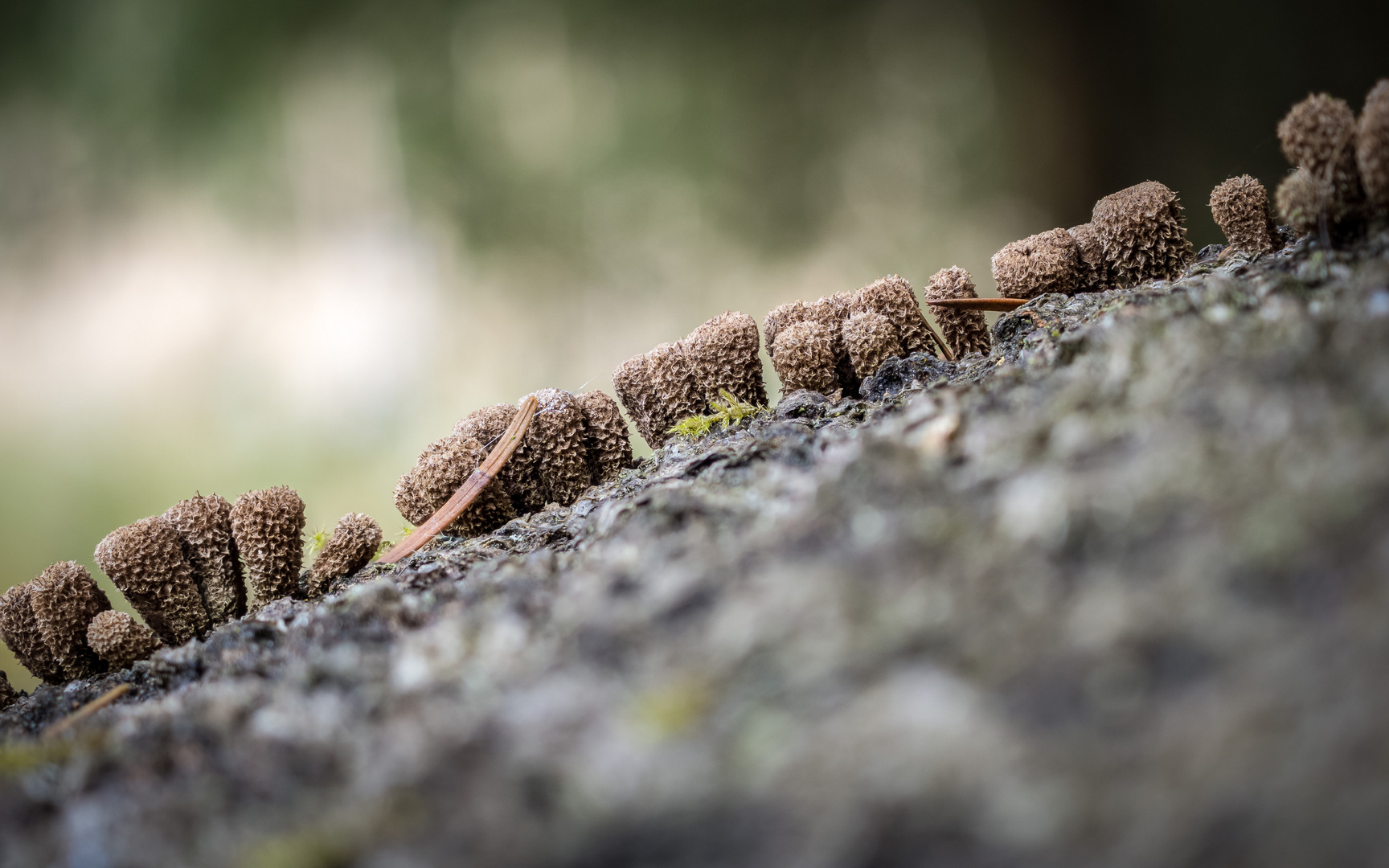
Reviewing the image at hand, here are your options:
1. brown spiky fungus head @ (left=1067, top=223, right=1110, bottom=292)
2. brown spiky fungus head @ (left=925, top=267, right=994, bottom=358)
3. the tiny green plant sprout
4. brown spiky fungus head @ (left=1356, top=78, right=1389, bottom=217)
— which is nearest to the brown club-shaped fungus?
the tiny green plant sprout

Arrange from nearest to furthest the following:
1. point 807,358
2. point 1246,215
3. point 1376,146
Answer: point 1376,146
point 1246,215
point 807,358

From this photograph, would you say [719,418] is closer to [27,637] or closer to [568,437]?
[568,437]

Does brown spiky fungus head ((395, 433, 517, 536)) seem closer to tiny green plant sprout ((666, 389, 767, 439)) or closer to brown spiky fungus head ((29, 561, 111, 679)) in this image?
tiny green plant sprout ((666, 389, 767, 439))

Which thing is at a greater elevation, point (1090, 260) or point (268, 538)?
point (1090, 260)

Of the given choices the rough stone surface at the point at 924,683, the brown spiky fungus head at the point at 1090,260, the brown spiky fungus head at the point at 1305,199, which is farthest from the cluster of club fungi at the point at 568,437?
the rough stone surface at the point at 924,683

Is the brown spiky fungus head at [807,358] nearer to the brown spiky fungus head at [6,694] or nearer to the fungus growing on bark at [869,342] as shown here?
the fungus growing on bark at [869,342]

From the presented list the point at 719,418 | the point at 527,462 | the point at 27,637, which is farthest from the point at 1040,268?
the point at 27,637

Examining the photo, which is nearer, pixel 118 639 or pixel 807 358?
pixel 118 639

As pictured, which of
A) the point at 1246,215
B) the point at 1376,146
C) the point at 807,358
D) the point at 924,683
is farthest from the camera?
the point at 807,358
